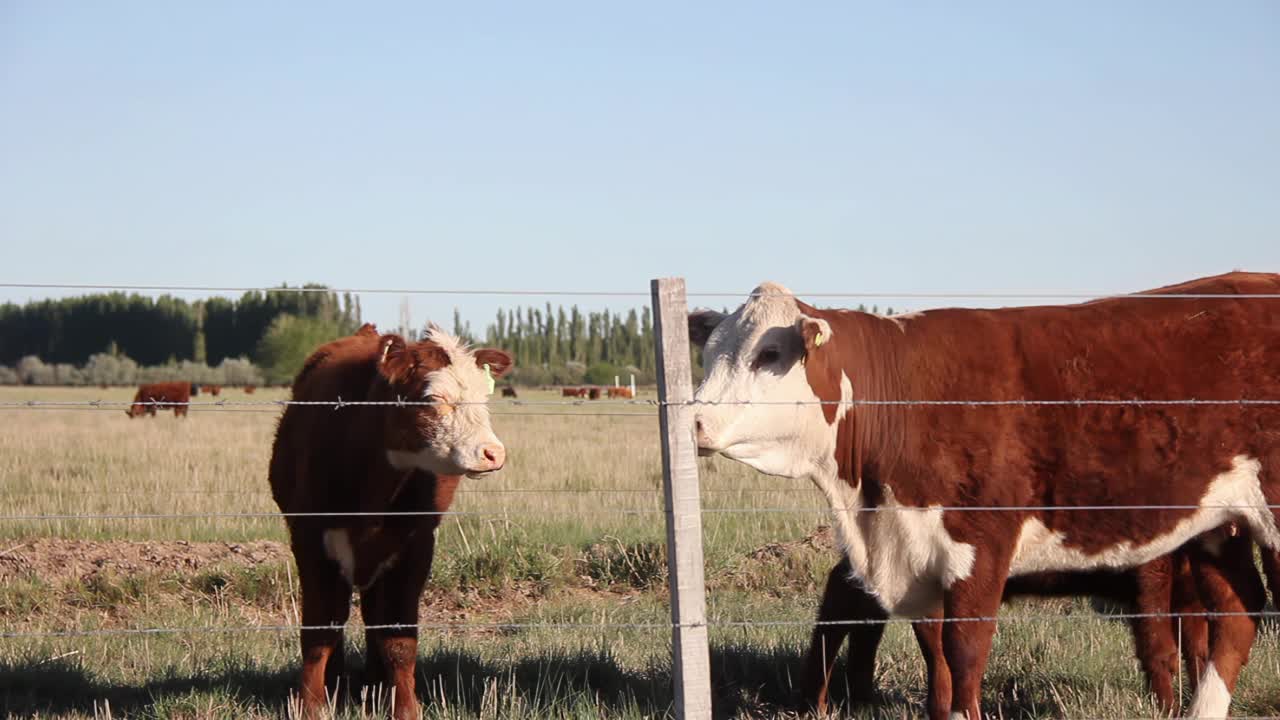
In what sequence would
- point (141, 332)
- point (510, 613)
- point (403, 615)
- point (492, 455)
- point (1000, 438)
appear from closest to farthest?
point (1000, 438), point (492, 455), point (403, 615), point (510, 613), point (141, 332)

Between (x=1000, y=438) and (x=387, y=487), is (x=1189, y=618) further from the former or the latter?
(x=387, y=487)

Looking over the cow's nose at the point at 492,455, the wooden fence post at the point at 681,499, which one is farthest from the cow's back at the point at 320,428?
the wooden fence post at the point at 681,499

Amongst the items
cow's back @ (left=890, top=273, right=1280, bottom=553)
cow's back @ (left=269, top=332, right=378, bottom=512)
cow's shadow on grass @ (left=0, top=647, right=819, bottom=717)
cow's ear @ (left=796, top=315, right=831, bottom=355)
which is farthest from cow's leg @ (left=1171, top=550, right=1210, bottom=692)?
cow's back @ (left=269, top=332, right=378, bottom=512)

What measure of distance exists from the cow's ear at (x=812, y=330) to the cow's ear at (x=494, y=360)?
1796 millimetres

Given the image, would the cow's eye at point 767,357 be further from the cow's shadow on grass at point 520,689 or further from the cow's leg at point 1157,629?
the cow's leg at point 1157,629

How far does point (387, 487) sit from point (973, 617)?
9.21 ft

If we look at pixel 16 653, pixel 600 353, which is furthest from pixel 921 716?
pixel 600 353

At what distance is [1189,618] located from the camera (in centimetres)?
595

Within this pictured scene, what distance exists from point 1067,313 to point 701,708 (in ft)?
8.65

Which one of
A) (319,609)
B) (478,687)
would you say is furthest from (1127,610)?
(319,609)

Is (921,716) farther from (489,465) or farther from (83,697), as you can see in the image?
(83,697)

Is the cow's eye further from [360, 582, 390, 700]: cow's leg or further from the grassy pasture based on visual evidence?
[360, 582, 390, 700]: cow's leg

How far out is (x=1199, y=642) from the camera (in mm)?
5875

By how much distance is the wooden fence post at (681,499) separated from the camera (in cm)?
406
